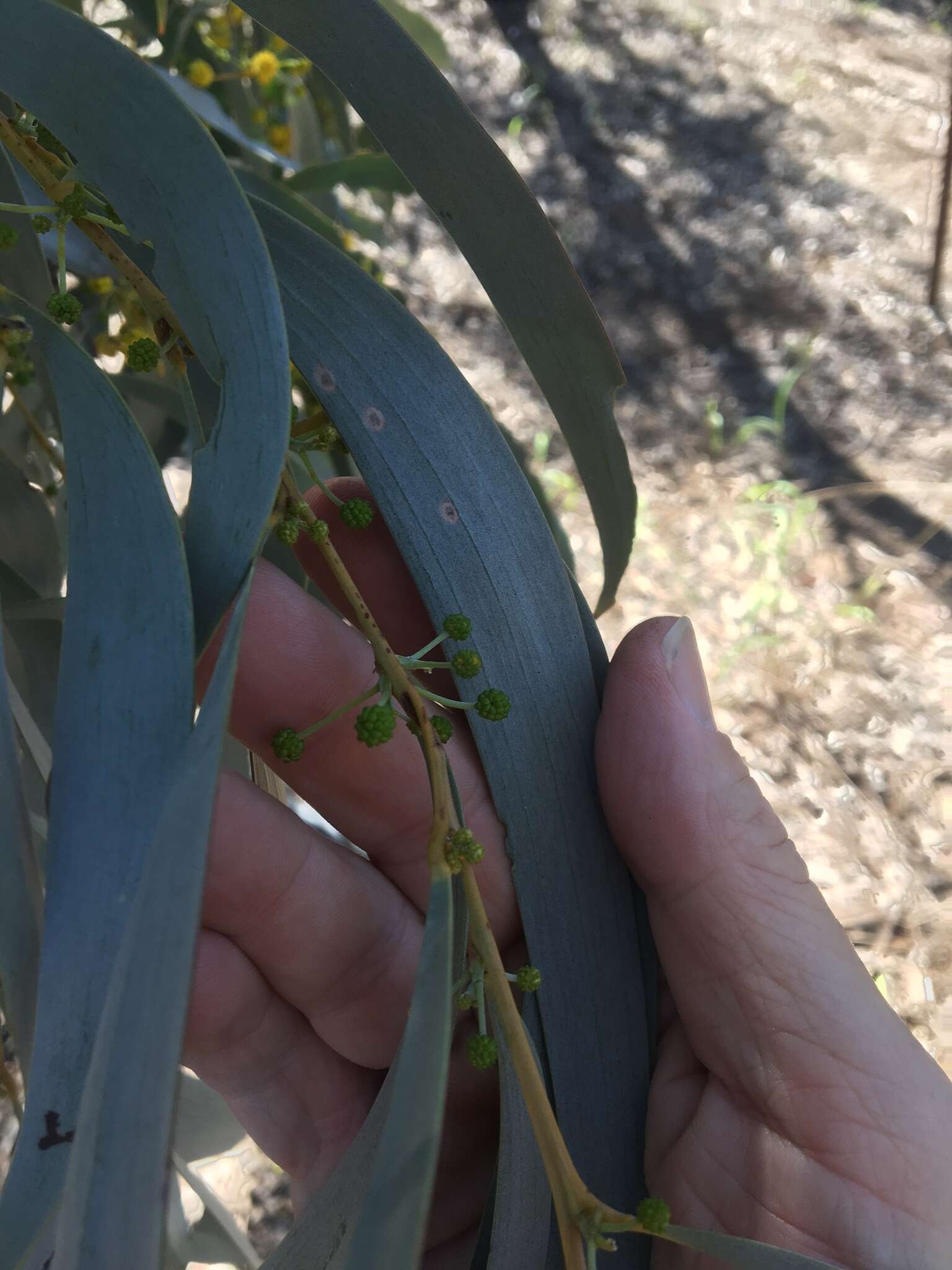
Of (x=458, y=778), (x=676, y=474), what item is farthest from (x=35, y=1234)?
(x=676, y=474)

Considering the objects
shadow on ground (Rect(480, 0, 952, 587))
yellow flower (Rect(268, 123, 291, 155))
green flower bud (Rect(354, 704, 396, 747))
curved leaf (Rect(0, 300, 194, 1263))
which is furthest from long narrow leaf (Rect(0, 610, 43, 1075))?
shadow on ground (Rect(480, 0, 952, 587))

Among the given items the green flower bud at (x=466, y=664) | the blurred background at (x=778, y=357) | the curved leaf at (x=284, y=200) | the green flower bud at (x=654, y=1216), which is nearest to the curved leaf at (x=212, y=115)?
the curved leaf at (x=284, y=200)

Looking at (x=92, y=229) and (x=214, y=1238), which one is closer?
(x=92, y=229)

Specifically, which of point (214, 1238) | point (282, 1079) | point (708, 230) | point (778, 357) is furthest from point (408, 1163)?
point (708, 230)

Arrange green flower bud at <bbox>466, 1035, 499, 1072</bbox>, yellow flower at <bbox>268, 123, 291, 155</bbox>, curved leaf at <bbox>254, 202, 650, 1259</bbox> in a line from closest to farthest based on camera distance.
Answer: green flower bud at <bbox>466, 1035, 499, 1072</bbox> < curved leaf at <bbox>254, 202, 650, 1259</bbox> < yellow flower at <bbox>268, 123, 291, 155</bbox>

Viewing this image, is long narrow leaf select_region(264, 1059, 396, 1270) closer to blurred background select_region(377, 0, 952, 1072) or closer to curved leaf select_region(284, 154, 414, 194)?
curved leaf select_region(284, 154, 414, 194)

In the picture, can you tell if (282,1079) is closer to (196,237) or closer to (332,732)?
(332,732)

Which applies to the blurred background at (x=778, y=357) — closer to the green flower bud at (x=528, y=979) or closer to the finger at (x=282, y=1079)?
the finger at (x=282, y=1079)
